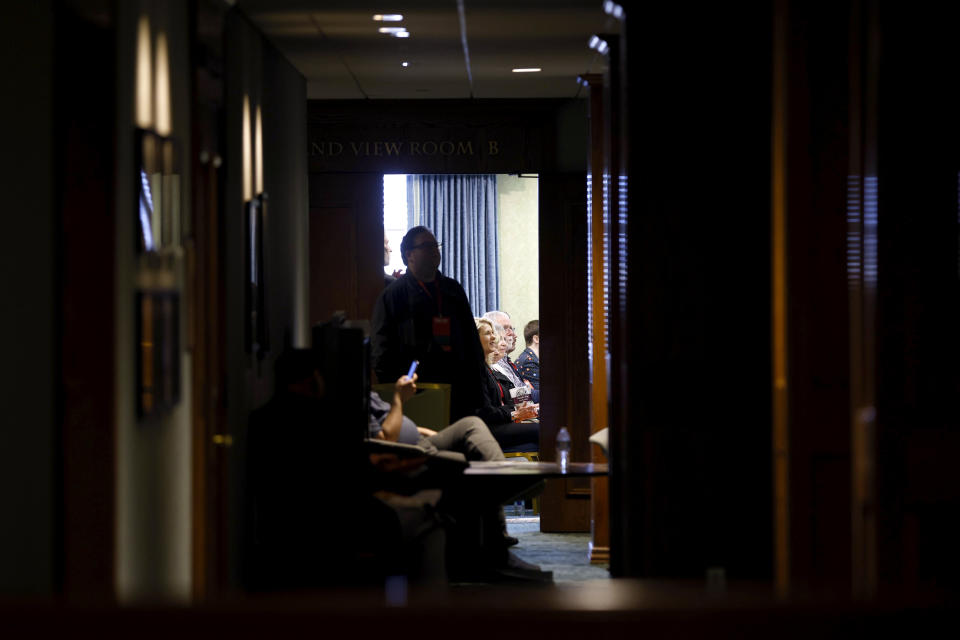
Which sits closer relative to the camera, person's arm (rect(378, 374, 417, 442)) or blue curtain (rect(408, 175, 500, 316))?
person's arm (rect(378, 374, 417, 442))

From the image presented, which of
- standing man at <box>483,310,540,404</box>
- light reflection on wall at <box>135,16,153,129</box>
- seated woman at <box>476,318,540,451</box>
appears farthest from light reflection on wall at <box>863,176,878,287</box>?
standing man at <box>483,310,540,404</box>

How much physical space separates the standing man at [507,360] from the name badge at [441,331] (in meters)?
1.59

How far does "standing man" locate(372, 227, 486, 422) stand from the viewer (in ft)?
29.5

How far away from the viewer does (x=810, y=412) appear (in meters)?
4.33

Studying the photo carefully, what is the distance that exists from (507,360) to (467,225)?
1934mm

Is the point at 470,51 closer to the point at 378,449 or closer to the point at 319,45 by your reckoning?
the point at 319,45

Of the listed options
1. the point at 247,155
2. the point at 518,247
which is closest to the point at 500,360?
the point at 518,247

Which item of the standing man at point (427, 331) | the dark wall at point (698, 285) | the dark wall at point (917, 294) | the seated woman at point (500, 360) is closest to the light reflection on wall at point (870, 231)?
the dark wall at point (917, 294)

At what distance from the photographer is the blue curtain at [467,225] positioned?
1234 centimetres

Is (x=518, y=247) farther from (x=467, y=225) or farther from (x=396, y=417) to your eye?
(x=396, y=417)

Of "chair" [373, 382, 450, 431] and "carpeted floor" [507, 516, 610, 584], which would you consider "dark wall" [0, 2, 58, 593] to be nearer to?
"carpeted floor" [507, 516, 610, 584]

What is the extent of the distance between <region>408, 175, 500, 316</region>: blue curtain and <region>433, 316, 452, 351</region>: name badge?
127 inches

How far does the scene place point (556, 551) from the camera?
8180mm

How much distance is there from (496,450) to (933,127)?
4497 millimetres
